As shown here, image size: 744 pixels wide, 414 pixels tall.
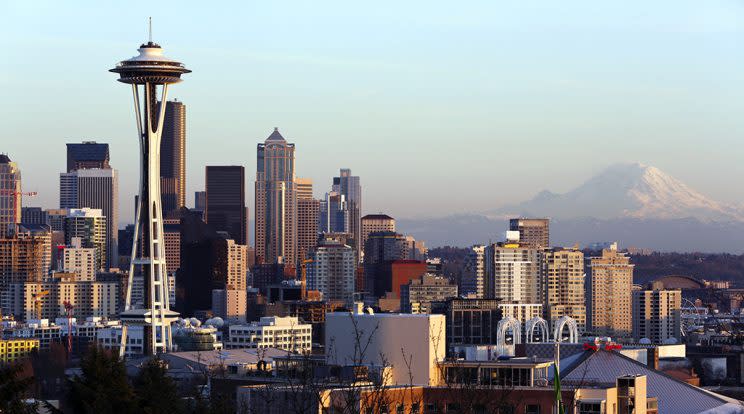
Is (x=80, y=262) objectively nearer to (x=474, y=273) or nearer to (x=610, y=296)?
(x=474, y=273)

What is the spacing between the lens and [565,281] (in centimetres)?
17700

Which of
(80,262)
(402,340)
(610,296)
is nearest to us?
(402,340)

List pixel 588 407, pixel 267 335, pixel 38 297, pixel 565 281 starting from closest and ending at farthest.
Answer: pixel 588 407 < pixel 267 335 < pixel 38 297 < pixel 565 281

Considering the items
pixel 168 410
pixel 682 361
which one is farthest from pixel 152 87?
pixel 168 410

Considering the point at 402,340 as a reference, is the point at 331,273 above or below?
below

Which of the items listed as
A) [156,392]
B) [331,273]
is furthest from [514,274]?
[156,392]

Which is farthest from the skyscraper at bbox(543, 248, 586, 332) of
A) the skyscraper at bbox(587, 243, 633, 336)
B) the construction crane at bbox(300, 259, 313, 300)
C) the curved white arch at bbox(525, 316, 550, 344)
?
the curved white arch at bbox(525, 316, 550, 344)

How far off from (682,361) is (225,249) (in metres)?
102

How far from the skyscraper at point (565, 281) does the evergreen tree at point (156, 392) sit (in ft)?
460

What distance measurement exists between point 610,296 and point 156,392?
149m

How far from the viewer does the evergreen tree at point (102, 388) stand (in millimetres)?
26688

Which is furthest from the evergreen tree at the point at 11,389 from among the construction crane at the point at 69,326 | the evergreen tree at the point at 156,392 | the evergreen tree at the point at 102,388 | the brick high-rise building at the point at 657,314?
the brick high-rise building at the point at 657,314

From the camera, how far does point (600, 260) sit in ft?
603

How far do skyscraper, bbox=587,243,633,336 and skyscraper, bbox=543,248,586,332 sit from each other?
5.17 feet
